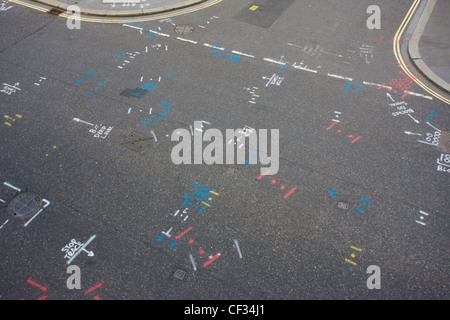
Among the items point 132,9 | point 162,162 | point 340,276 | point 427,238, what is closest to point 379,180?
point 427,238

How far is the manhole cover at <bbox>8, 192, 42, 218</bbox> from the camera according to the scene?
18.7ft

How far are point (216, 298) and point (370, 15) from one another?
11685 millimetres

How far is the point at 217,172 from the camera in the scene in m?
6.39

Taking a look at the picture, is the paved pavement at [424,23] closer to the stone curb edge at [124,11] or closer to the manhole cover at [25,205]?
the stone curb edge at [124,11]

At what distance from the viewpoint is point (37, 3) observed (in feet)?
39.1

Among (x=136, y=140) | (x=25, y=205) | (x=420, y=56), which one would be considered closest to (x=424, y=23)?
(x=420, y=56)

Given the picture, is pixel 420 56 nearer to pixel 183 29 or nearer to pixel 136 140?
pixel 183 29

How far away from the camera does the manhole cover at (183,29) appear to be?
10312mm

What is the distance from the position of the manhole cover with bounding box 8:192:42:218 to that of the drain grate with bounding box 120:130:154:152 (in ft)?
6.80

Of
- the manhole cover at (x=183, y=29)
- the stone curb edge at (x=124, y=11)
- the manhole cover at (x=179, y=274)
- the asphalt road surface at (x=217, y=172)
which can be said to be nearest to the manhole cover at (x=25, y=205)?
the asphalt road surface at (x=217, y=172)

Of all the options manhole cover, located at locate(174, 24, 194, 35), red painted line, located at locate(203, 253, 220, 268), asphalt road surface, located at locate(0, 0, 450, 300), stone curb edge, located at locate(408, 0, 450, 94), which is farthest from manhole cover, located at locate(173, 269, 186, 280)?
stone curb edge, located at locate(408, 0, 450, 94)

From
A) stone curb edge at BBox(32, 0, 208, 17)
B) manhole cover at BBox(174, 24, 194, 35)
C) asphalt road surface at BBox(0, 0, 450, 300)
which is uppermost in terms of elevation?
stone curb edge at BBox(32, 0, 208, 17)

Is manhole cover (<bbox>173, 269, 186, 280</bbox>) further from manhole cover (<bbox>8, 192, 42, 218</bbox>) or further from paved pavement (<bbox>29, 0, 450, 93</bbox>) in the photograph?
paved pavement (<bbox>29, 0, 450, 93</bbox>)

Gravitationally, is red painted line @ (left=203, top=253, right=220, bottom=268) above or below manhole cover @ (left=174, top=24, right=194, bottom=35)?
below
